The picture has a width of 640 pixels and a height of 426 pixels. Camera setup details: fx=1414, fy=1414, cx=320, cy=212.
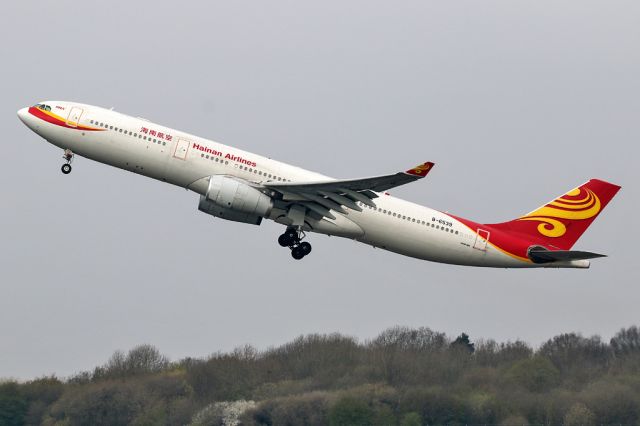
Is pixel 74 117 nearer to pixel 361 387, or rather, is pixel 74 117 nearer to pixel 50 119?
pixel 50 119

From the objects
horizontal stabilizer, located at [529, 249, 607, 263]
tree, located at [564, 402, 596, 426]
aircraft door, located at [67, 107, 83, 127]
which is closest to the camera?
aircraft door, located at [67, 107, 83, 127]

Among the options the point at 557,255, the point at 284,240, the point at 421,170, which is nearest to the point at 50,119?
the point at 284,240

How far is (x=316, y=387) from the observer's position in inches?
2820

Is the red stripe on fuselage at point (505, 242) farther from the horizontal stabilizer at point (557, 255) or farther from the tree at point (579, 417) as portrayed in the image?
the tree at point (579, 417)

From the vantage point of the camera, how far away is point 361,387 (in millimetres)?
68625

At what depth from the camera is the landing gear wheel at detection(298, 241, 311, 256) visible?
65.4 m

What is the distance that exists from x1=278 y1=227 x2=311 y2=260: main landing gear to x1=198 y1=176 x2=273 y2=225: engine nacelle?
8.16 ft

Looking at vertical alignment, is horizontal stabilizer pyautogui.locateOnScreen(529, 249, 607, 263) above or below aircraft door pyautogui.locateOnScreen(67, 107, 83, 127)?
below

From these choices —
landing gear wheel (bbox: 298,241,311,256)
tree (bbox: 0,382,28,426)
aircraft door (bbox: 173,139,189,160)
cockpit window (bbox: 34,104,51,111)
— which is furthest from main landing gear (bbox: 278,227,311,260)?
tree (bbox: 0,382,28,426)

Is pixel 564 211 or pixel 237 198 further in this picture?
pixel 564 211

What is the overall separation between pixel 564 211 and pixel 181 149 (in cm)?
1919

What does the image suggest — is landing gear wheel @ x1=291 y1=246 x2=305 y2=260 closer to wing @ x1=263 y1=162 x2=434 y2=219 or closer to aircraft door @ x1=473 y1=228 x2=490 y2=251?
wing @ x1=263 y1=162 x2=434 y2=219

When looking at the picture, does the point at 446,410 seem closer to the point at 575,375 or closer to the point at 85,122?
the point at 575,375

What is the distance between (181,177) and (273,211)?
172 inches
